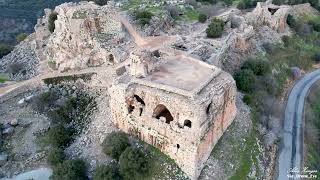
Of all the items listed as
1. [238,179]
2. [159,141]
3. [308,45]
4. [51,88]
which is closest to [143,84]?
[159,141]

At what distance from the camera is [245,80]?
161 feet

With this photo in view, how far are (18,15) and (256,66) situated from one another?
181 feet

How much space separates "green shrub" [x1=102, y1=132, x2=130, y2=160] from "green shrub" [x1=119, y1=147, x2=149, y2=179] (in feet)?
3.03

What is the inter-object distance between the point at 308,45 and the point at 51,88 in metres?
38.8

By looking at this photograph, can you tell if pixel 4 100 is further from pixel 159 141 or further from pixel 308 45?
pixel 308 45

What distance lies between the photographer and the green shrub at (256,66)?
5278 centimetres

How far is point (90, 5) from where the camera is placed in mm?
52031

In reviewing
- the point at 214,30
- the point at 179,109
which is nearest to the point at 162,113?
the point at 179,109

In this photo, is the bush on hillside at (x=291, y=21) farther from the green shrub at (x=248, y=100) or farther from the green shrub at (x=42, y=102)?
the green shrub at (x=42, y=102)

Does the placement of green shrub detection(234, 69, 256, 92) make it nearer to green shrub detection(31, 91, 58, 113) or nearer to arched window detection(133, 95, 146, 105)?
arched window detection(133, 95, 146, 105)

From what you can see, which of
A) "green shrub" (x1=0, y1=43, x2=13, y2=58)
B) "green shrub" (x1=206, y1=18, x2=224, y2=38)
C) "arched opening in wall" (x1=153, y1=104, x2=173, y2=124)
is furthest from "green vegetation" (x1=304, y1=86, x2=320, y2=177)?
"green shrub" (x1=0, y1=43, x2=13, y2=58)

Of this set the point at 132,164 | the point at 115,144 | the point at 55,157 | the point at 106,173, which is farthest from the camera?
the point at 55,157

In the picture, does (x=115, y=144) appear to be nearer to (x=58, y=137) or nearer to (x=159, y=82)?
(x=159, y=82)

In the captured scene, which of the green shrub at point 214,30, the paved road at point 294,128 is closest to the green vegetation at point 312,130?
the paved road at point 294,128
